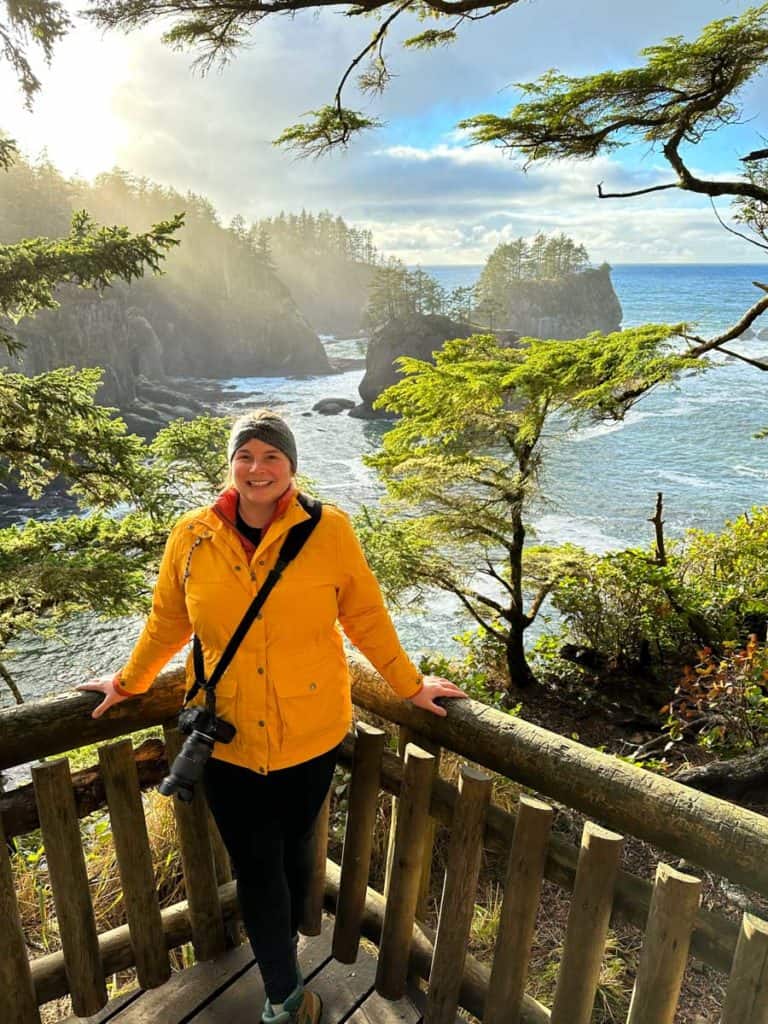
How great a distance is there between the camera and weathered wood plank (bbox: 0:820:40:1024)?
1.56 metres

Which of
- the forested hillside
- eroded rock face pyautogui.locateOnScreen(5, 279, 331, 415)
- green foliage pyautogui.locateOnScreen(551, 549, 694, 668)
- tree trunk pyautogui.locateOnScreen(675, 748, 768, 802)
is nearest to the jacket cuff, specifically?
tree trunk pyautogui.locateOnScreen(675, 748, 768, 802)

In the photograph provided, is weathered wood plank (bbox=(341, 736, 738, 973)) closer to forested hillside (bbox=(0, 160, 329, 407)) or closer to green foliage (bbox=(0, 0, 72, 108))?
green foliage (bbox=(0, 0, 72, 108))

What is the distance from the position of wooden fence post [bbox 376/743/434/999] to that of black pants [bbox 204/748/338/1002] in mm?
214

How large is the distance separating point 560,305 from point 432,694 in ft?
267

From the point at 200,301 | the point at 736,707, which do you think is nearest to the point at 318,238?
the point at 200,301

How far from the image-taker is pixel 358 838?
1.88m

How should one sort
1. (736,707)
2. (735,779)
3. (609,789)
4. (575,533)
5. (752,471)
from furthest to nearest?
(752,471) < (575,533) < (736,707) < (735,779) < (609,789)

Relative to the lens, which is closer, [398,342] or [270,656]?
[270,656]

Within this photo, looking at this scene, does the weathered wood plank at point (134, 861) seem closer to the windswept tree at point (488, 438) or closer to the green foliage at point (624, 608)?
the windswept tree at point (488, 438)

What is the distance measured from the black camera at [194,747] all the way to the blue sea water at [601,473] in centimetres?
544

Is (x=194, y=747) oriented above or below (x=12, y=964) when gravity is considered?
above

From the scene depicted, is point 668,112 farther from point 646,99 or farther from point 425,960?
point 425,960

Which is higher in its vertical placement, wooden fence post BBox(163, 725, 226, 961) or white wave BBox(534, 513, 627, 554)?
wooden fence post BBox(163, 725, 226, 961)

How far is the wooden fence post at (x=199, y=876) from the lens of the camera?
192 cm
